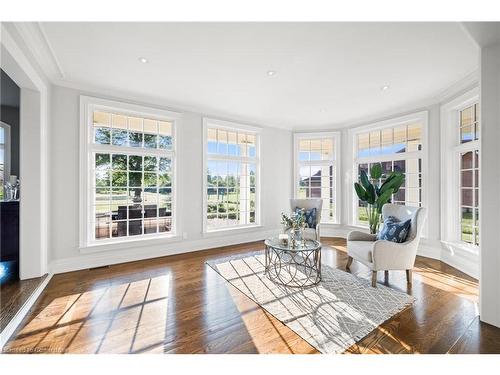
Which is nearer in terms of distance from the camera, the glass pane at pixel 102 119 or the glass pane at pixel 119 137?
the glass pane at pixel 102 119

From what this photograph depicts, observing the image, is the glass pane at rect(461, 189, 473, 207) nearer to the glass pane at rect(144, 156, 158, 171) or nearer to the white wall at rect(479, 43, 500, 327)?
the white wall at rect(479, 43, 500, 327)

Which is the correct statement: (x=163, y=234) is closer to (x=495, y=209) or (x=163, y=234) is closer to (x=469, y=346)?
(x=469, y=346)

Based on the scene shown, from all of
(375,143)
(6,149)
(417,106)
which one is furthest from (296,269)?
(6,149)

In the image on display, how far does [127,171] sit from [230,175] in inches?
78.2

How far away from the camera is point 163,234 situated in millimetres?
4270

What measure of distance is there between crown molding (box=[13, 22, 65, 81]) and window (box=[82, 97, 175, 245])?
53 centimetres

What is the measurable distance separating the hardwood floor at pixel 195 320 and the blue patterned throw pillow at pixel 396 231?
0.55 metres

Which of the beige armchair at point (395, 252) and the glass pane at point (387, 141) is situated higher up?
the glass pane at point (387, 141)

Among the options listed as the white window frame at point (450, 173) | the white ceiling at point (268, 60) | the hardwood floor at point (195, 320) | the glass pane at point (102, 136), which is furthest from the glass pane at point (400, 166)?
the glass pane at point (102, 136)

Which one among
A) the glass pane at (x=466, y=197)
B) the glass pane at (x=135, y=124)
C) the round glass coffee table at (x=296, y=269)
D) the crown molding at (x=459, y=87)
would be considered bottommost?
the round glass coffee table at (x=296, y=269)

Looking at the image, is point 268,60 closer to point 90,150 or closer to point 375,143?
point 90,150

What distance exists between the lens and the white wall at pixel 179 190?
3.37 metres

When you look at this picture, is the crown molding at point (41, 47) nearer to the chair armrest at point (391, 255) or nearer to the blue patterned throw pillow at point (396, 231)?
the chair armrest at point (391, 255)

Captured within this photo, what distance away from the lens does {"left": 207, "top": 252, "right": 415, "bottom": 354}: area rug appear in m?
1.92
